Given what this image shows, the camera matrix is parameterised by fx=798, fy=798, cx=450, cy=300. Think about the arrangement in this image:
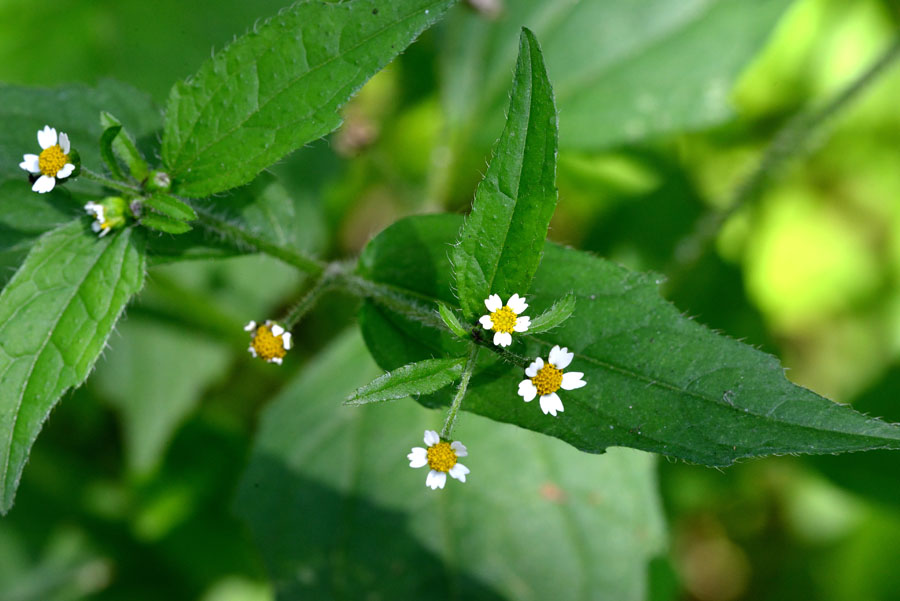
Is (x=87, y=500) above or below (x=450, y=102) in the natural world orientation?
below

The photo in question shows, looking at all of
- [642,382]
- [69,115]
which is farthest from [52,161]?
[642,382]

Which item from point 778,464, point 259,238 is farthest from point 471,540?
point 778,464

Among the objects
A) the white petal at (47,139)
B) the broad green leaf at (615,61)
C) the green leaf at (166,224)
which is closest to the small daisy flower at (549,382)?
the green leaf at (166,224)

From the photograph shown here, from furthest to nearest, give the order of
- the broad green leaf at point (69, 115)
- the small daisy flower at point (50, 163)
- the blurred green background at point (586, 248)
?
the blurred green background at point (586, 248), the broad green leaf at point (69, 115), the small daisy flower at point (50, 163)

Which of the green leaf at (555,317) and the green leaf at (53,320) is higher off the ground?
the green leaf at (555,317)

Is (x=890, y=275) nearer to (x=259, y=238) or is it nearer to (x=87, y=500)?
(x=259, y=238)

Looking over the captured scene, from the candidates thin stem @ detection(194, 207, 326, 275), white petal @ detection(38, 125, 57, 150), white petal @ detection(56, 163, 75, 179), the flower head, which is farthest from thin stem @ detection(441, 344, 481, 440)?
white petal @ detection(38, 125, 57, 150)

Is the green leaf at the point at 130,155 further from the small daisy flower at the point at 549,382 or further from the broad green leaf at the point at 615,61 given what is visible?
the broad green leaf at the point at 615,61
